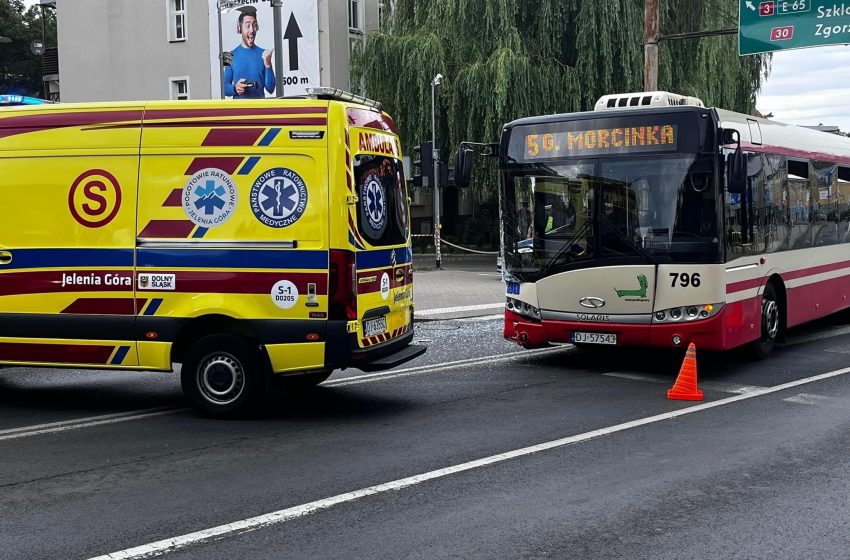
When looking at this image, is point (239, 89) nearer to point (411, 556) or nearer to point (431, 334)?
point (431, 334)

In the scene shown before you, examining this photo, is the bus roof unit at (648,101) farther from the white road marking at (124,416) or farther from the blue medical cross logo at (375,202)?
the blue medical cross logo at (375,202)

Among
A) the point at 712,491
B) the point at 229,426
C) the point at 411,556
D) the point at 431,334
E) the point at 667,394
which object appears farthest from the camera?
the point at 431,334

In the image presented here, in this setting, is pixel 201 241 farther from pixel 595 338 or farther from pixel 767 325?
pixel 767 325

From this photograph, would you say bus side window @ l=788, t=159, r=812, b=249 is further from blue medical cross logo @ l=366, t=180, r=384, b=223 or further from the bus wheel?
blue medical cross logo @ l=366, t=180, r=384, b=223

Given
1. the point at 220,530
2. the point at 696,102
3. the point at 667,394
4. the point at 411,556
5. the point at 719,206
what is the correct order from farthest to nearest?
the point at 696,102, the point at 719,206, the point at 667,394, the point at 220,530, the point at 411,556

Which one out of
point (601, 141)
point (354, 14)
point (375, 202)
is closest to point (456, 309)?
point (601, 141)

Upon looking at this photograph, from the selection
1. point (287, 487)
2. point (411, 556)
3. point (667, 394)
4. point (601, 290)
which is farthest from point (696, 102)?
point (411, 556)

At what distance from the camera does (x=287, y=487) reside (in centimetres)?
644

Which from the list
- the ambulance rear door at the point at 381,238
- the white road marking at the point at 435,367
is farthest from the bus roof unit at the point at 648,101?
the ambulance rear door at the point at 381,238

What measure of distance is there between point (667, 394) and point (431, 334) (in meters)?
6.23

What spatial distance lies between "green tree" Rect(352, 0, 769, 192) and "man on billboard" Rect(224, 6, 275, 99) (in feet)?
13.5

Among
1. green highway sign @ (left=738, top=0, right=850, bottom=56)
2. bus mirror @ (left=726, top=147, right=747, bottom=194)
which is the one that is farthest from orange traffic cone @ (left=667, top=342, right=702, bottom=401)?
green highway sign @ (left=738, top=0, right=850, bottom=56)

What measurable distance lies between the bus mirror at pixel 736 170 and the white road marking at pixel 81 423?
593 centimetres

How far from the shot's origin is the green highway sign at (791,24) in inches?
752
